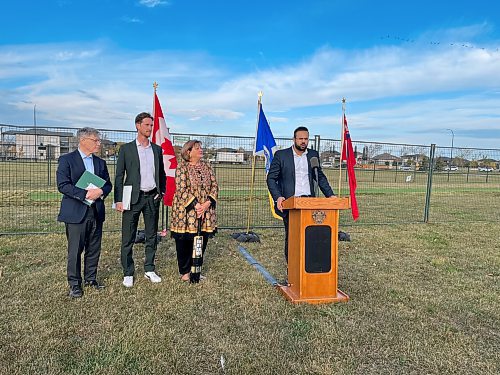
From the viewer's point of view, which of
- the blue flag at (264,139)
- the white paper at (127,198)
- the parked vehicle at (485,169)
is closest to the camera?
the white paper at (127,198)

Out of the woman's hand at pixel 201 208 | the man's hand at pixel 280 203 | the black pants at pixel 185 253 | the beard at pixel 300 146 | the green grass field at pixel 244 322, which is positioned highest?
the beard at pixel 300 146

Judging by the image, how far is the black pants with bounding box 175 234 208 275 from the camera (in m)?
5.09

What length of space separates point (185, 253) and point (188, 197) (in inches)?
31.0

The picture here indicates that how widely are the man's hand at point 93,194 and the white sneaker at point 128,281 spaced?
3.73 feet

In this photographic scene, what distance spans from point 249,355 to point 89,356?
128 centimetres

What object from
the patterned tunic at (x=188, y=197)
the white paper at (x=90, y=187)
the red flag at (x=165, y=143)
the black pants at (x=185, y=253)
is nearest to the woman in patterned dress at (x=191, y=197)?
the patterned tunic at (x=188, y=197)

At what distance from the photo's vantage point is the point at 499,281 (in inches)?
213

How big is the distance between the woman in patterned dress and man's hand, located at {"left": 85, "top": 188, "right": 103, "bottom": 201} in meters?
0.91

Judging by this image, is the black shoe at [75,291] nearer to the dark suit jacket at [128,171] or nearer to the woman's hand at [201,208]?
the dark suit jacket at [128,171]

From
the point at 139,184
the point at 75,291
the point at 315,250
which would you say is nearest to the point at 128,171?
the point at 139,184

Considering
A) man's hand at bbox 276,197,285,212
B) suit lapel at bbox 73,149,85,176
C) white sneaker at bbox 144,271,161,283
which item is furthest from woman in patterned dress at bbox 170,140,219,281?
suit lapel at bbox 73,149,85,176

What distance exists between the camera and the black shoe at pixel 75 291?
4.36m

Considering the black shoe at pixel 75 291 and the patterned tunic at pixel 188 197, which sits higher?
the patterned tunic at pixel 188 197

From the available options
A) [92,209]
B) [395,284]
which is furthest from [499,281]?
[92,209]
